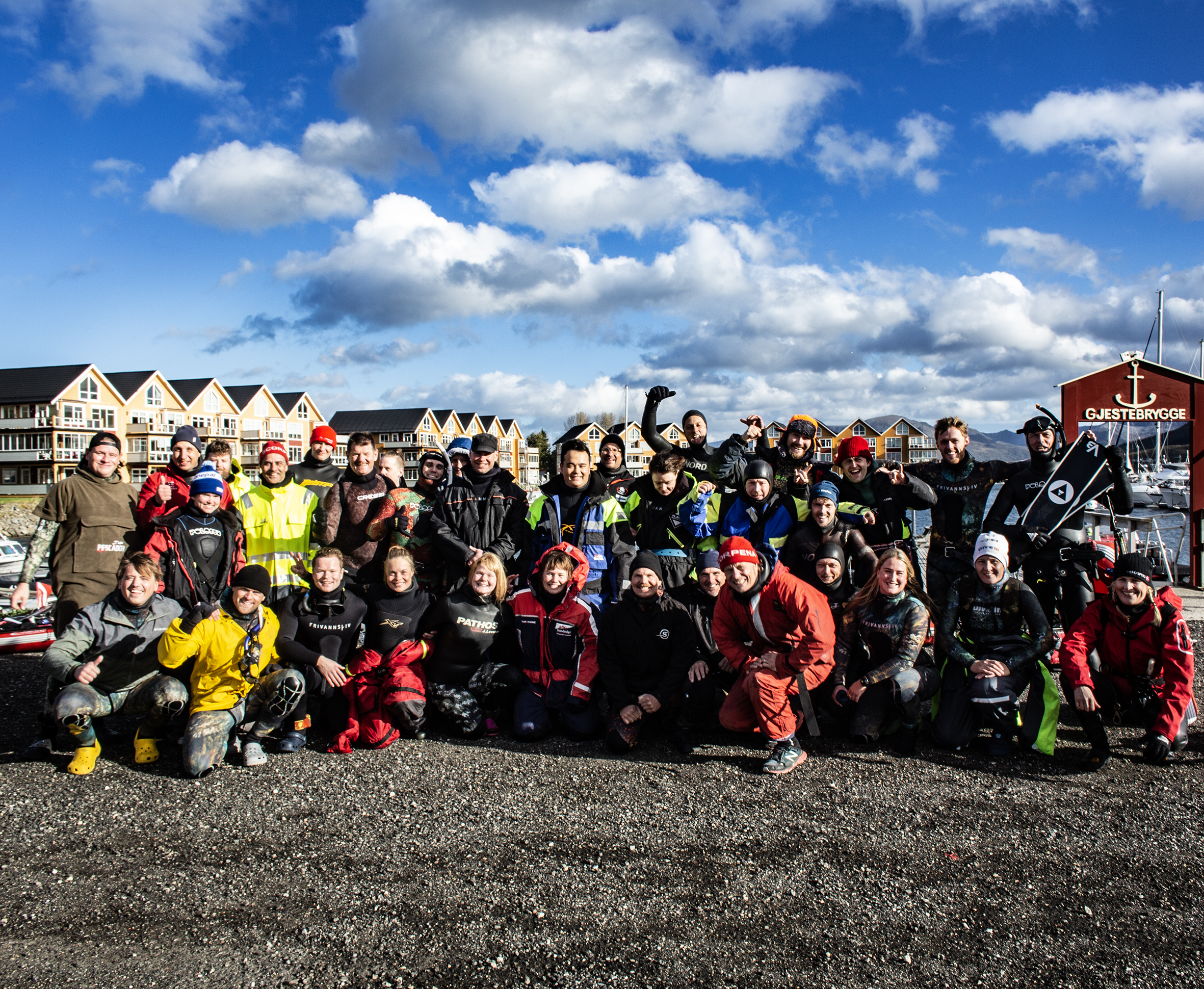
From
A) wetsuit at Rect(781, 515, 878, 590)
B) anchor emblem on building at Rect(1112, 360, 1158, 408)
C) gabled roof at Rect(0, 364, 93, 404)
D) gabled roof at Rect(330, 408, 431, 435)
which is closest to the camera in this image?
wetsuit at Rect(781, 515, 878, 590)

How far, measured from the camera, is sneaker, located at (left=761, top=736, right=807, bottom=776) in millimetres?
4578

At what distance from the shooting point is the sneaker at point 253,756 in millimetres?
4668

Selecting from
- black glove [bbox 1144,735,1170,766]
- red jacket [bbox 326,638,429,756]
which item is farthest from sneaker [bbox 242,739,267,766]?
black glove [bbox 1144,735,1170,766]

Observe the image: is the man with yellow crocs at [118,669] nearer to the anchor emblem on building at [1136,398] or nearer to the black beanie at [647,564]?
the black beanie at [647,564]

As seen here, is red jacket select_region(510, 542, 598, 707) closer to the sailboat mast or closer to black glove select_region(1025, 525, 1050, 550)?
black glove select_region(1025, 525, 1050, 550)

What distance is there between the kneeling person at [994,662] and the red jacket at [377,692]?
11.5ft

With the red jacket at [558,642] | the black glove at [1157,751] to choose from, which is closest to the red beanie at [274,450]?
the red jacket at [558,642]

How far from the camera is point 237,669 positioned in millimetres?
4855

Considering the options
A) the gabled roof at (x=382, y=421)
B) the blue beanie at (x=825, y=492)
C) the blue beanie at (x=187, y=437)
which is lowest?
the blue beanie at (x=825, y=492)

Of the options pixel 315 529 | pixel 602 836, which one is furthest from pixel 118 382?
pixel 602 836

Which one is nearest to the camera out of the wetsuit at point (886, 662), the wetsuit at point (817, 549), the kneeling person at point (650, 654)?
the wetsuit at point (886, 662)

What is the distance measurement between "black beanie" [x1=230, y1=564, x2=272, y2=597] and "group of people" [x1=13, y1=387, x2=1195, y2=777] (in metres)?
0.01

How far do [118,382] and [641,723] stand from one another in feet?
216

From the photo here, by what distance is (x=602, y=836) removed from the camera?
378cm
